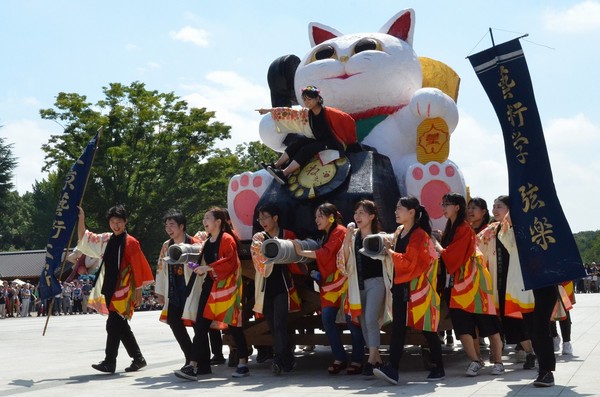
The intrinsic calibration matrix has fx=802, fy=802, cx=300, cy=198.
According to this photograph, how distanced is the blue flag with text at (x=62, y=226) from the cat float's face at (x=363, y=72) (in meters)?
2.76

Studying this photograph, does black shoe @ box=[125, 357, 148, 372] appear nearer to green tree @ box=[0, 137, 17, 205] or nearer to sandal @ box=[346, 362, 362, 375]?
sandal @ box=[346, 362, 362, 375]

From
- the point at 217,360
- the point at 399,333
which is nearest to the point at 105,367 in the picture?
the point at 217,360

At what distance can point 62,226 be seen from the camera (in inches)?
317

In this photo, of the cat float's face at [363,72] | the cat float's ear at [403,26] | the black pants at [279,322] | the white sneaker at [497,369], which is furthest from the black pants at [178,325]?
the cat float's ear at [403,26]

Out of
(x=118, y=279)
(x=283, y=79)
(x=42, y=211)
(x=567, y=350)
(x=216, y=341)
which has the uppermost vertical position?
(x=42, y=211)

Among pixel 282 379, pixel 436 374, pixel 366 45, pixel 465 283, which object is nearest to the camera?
pixel 436 374

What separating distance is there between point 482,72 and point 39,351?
287 inches

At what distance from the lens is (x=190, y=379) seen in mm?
7074

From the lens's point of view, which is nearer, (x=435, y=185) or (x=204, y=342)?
(x=204, y=342)

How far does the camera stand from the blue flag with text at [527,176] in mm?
5980

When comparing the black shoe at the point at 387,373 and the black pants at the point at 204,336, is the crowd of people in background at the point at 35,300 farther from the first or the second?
the black shoe at the point at 387,373

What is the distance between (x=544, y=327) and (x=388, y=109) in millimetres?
3748

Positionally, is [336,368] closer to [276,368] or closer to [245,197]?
[276,368]

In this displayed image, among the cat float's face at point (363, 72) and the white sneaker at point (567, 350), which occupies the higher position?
the cat float's face at point (363, 72)
